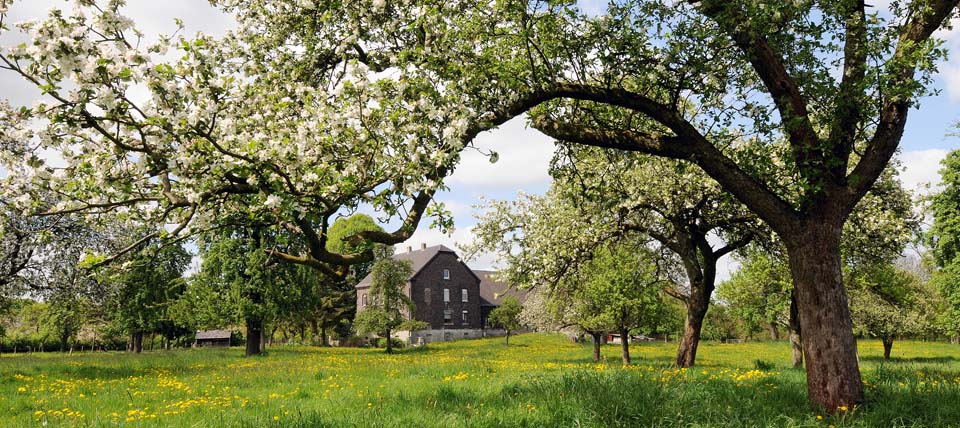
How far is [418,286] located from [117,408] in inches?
2528

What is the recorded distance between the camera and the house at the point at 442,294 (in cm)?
7562

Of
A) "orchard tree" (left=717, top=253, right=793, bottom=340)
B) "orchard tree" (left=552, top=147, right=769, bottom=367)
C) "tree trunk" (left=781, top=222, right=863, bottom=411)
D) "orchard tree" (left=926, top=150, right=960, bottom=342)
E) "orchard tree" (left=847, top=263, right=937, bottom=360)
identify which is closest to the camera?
"tree trunk" (left=781, top=222, right=863, bottom=411)

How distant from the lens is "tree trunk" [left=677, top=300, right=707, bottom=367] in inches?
782

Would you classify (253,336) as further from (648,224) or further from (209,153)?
(209,153)

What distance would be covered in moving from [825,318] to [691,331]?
37.5 feet

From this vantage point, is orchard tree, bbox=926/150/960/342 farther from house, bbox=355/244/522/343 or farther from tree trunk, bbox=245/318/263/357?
house, bbox=355/244/522/343

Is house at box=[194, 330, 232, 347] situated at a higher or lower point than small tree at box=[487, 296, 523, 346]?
lower

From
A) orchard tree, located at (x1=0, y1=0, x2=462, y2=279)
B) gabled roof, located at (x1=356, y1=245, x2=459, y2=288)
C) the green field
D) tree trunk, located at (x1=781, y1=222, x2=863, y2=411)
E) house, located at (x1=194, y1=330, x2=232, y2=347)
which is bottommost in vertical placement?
house, located at (x1=194, y1=330, x2=232, y2=347)

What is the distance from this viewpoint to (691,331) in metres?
20.2

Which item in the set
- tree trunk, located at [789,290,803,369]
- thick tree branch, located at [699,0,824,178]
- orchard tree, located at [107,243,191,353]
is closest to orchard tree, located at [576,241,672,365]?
tree trunk, located at [789,290,803,369]

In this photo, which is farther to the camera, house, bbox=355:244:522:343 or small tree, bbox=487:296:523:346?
house, bbox=355:244:522:343

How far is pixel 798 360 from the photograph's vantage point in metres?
26.9

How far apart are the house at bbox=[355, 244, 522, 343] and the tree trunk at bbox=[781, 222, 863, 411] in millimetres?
65075

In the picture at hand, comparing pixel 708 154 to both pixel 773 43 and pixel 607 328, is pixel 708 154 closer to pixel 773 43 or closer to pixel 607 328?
pixel 773 43
